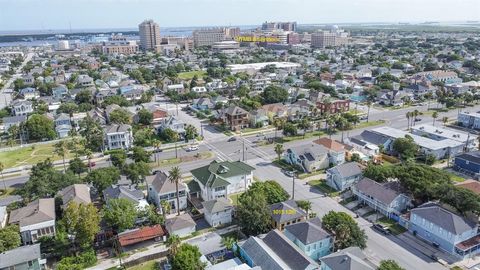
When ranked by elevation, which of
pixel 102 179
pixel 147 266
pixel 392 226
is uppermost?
pixel 102 179

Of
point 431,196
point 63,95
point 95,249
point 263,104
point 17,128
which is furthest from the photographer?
point 63,95

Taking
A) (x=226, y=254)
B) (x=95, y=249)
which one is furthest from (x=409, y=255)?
(x=95, y=249)

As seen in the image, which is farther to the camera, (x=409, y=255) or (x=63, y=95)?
(x=63, y=95)

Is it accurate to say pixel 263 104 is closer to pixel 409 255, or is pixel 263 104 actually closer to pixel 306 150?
pixel 306 150

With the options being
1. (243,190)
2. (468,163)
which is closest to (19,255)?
(243,190)

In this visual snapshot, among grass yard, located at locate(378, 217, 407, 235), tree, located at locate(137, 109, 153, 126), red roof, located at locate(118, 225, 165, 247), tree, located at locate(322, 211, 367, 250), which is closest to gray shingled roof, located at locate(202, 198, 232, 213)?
red roof, located at locate(118, 225, 165, 247)

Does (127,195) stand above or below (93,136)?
below

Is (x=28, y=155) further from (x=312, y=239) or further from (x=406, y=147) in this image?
(x=406, y=147)
